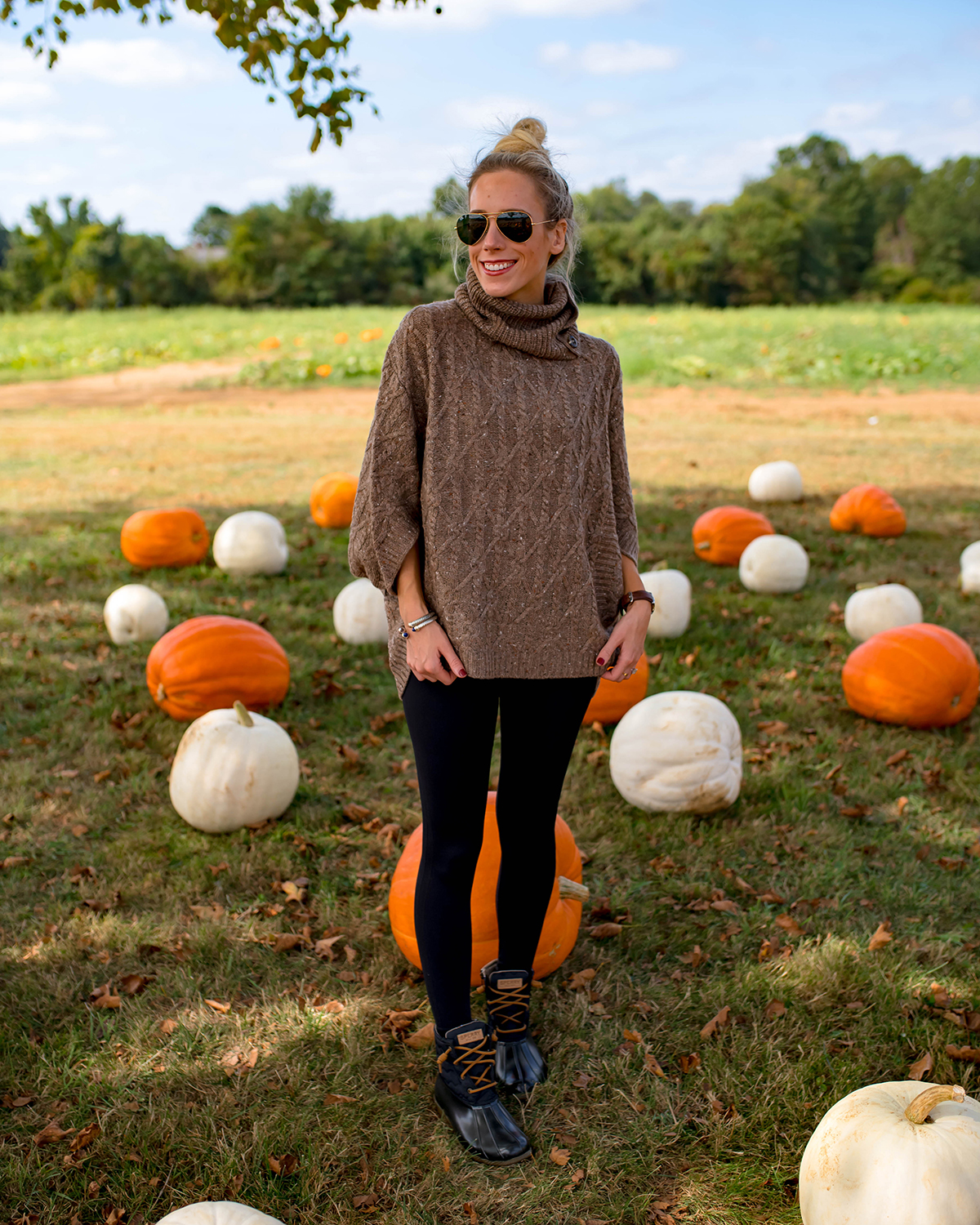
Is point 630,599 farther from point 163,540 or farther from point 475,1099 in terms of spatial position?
point 163,540

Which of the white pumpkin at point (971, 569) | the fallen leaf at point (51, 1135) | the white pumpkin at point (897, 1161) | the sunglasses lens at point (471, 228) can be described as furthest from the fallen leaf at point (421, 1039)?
the white pumpkin at point (971, 569)

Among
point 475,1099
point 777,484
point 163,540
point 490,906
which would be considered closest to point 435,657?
point 490,906

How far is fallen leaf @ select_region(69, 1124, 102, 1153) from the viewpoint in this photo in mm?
2285

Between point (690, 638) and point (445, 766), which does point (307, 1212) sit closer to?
point (445, 766)

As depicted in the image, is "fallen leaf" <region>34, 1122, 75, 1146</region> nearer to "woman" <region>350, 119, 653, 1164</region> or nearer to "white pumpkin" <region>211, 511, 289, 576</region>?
"woman" <region>350, 119, 653, 1164</region>

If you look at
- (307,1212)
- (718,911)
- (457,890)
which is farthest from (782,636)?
(307,1212)

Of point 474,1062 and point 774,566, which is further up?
point 774,566

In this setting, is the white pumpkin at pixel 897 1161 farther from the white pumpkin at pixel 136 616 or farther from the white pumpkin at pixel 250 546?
the white pumpkin at pixel 250 546

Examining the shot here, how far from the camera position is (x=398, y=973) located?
298 cm

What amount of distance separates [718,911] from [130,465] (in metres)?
9.71

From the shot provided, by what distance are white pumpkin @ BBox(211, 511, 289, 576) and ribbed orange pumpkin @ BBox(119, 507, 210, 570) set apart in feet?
0.74

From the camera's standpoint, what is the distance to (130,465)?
11.0m

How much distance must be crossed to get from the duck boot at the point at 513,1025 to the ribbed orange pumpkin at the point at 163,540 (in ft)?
16.2

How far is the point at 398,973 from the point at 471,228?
2.28 m
